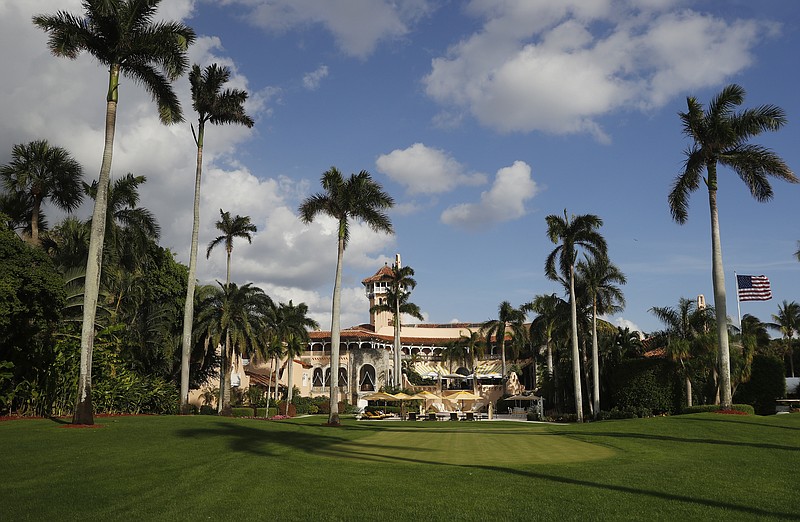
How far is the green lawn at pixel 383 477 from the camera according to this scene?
983cm

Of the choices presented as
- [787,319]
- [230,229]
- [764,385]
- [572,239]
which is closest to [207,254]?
[230,229]

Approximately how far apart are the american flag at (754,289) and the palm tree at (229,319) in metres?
36.6

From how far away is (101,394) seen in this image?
110 ft

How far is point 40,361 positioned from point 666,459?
2754 cm

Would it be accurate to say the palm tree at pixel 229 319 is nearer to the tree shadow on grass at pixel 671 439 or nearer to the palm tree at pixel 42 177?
the palm tree at pixel 42 177

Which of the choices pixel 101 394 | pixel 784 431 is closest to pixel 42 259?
pixel 101 394

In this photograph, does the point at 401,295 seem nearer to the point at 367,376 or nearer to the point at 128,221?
the point at 367,376

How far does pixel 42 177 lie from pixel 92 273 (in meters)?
16.4

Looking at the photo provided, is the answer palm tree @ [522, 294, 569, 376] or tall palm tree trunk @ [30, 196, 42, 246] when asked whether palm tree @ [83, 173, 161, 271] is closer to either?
tall palm tree trunk @ [30, 196, 42, 246]

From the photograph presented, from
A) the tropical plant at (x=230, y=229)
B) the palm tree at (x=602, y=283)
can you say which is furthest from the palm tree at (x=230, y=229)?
the palm tree at (x=602, y=283)

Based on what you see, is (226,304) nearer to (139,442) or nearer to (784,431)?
(139,442)

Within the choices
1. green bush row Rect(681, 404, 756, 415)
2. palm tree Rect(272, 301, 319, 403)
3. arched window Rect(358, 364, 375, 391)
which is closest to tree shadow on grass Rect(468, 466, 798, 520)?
green bush row Rect(681, 404, 756, 415)

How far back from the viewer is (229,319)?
164 feet

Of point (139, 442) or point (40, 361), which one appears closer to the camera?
point (139, 442)
